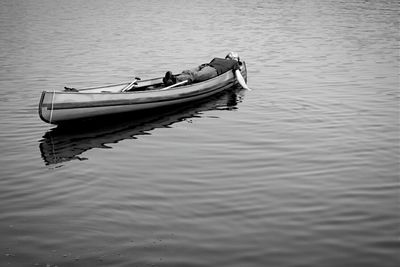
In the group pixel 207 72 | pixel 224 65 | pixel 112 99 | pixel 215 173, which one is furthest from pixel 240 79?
pixel 215 173

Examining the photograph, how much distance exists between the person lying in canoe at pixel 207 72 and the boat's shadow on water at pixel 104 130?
46.9 inches

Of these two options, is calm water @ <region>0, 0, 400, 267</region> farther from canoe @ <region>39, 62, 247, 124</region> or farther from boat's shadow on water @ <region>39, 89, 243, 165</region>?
canoe @ <region>39, 62, 247, 124</region>

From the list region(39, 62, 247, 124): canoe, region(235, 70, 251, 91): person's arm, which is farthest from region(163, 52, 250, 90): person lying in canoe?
region(39, 62, 247, 124): canoe

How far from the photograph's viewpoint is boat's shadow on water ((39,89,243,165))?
16178 millimetres

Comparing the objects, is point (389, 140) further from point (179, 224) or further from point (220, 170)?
point (179, 224)

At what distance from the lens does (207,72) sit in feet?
77.0

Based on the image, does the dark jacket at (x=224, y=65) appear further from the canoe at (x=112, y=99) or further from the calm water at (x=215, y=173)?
the canoe at (x=112, y=99)

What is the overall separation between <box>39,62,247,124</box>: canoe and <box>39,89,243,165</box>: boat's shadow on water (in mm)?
360

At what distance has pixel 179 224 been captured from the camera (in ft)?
34.3

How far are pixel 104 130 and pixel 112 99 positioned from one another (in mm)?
1222

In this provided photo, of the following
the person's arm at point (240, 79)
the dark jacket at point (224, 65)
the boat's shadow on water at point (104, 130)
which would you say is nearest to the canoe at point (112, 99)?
the boat's shadow on water at point (104, 130)

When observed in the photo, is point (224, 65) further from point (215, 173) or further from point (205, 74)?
point (215, 173)

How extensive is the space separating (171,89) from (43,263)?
40.7ft

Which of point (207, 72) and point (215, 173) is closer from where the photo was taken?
point (215, 173)
